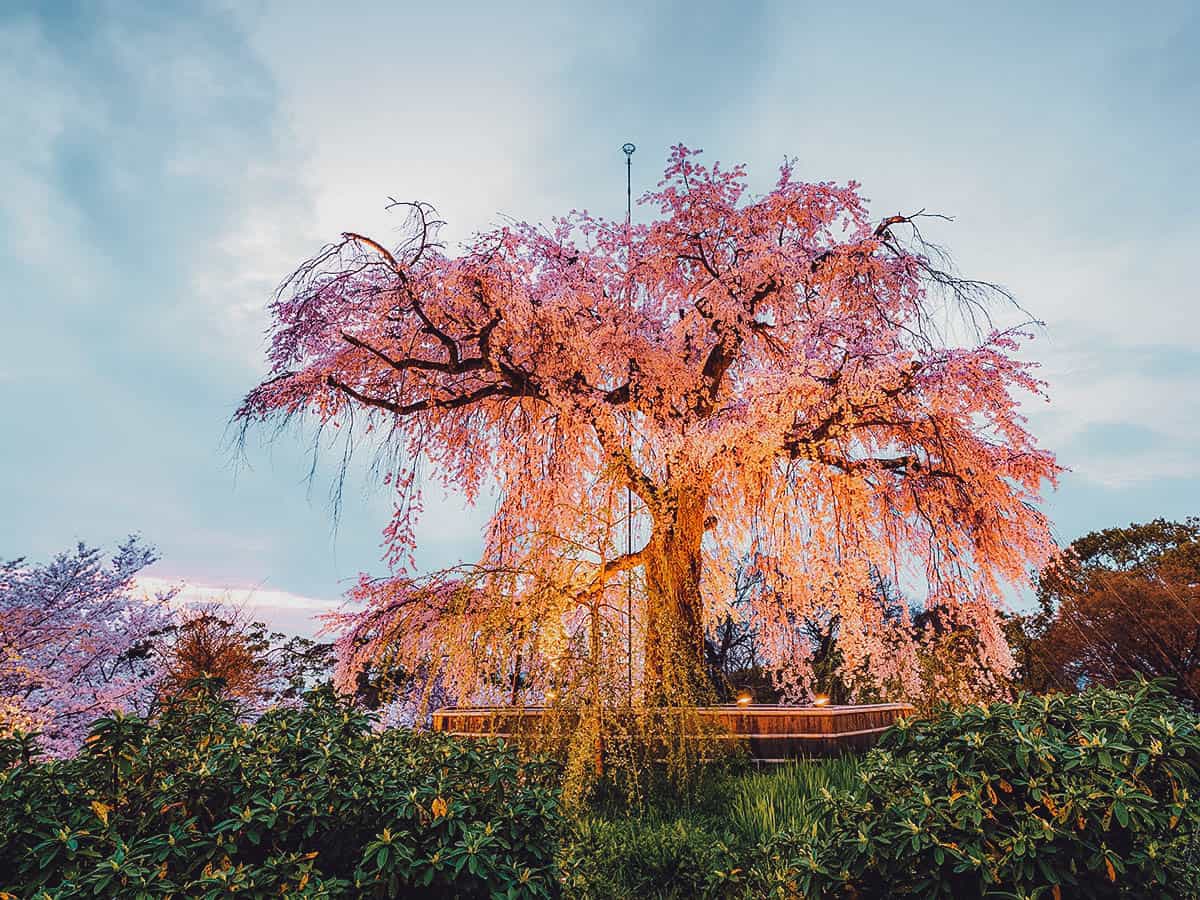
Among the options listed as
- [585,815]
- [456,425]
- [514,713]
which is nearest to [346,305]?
[456,425]

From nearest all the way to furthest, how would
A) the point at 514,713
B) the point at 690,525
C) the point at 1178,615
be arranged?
the point at 514,713, the point at 690,525, the point at 1178,615

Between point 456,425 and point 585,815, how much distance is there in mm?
5117

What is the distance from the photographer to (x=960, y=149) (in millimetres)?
7254

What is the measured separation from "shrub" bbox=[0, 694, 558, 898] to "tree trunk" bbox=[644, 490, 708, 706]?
277 cm

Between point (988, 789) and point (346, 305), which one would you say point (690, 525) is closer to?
point (346, 305)

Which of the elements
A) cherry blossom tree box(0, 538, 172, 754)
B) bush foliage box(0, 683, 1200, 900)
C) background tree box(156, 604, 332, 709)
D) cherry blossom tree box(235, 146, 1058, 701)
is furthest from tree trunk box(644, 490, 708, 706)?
cherry blossom tree box(0, 538, 172, 754)

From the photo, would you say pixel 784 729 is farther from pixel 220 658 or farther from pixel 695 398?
pixel 220 658

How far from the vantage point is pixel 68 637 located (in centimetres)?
741

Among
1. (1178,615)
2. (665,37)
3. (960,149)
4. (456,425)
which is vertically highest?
(665,37)

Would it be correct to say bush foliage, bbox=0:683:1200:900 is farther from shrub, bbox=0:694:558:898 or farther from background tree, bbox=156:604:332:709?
background tree, bbox=156:604:332:709

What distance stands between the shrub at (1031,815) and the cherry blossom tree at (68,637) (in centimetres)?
696

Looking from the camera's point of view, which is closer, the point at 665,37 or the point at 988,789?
the point at 988,789

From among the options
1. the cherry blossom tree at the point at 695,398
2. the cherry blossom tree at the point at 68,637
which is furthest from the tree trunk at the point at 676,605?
the cherry blossom tree at the point at 68,637

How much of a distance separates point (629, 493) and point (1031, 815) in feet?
18.4
